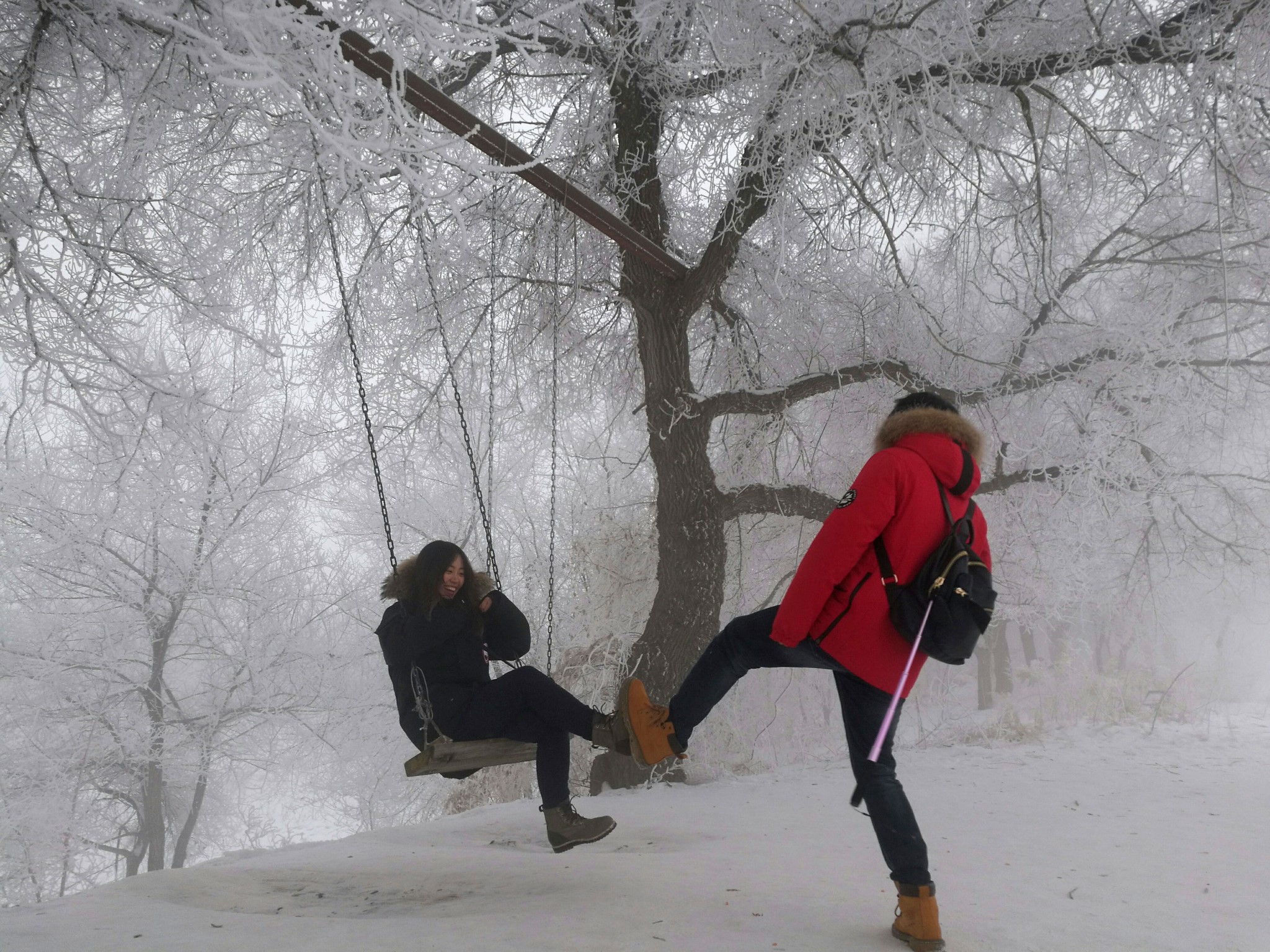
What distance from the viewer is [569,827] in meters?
3.01

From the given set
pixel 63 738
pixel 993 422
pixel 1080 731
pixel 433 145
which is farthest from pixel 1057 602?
pixel 63 738

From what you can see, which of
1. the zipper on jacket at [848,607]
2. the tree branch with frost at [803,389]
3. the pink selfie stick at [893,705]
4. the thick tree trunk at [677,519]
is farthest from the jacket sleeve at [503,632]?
the tree branch with frost at [803,389]

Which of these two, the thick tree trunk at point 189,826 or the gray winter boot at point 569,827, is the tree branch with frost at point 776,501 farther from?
the thick tree trunk at point 189,826

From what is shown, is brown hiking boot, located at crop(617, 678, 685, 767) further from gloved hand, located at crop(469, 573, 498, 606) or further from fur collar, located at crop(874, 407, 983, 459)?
fur collar, located at crop(874, 407, 983, 459)

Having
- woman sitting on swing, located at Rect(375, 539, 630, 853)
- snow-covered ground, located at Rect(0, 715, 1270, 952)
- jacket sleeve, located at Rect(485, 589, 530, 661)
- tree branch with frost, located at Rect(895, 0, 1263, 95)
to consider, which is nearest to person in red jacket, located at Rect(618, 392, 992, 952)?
snow-covered ground, located at Rect(0, 715, 1270, 952)

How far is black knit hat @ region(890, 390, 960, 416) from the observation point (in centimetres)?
261

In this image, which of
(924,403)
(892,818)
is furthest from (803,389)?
(892,818)

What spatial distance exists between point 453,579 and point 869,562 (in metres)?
1.64

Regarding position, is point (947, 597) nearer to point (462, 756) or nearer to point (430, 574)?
point (462, 756)

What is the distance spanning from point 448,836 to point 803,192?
161 inches

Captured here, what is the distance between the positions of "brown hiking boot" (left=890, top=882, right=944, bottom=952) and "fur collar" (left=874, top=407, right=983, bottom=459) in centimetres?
124

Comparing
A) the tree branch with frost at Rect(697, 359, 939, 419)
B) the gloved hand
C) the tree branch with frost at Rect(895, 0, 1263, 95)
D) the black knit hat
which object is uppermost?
the tree branch with frost at Rect(895, 0, 1263, 95)

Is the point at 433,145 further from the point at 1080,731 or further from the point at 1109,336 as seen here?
the point at 1080,731

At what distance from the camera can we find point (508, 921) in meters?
2.28
